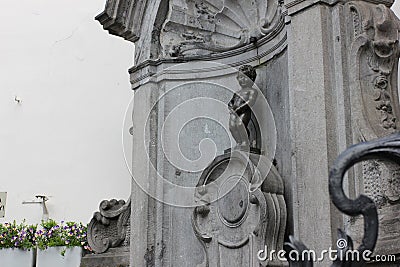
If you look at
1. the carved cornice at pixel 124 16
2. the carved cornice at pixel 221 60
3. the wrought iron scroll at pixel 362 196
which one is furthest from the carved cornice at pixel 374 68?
the carved cornice at pixel 124 16

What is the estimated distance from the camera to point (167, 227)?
4758 mm

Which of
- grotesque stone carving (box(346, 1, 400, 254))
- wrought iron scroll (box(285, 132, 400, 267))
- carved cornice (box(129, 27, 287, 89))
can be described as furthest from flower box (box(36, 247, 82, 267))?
wrought iron scroll (box(285, 132, 400, 267))

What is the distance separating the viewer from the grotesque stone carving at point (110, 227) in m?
5.24

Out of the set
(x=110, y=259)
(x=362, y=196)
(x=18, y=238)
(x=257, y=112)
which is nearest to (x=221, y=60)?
(x=257, y=112)

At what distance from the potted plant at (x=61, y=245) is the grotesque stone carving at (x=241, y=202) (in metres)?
1.99

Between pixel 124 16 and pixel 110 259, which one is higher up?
pixel 124 16

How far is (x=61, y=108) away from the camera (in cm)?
734

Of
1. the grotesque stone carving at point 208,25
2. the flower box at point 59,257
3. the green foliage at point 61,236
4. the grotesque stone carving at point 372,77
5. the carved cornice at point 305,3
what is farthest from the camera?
the green foliage at point 61,236

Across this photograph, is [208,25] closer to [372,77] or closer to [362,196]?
[372,77]

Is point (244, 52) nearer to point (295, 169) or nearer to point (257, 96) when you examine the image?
point (257, 96)

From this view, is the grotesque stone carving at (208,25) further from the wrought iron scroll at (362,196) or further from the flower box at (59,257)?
the wrought iron scroll at (362,196)

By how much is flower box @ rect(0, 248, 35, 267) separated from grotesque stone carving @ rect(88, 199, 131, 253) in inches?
45.4

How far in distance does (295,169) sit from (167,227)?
161cm

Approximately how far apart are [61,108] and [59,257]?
1.98 meters
